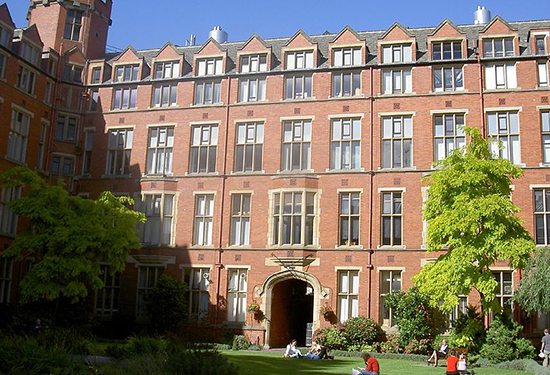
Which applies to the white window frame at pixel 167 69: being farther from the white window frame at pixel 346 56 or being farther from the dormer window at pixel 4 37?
the white window frame at pixel 346 56

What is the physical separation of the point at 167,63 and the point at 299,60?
798 centimetres

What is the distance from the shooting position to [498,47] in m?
34.2

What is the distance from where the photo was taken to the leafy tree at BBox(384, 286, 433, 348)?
30281 mm

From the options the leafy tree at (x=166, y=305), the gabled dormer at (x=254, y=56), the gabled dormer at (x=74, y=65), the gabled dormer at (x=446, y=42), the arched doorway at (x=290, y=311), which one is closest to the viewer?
the leafy tree at (x=166, y=305)

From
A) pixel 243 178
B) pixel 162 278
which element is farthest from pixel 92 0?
pixel 162 278

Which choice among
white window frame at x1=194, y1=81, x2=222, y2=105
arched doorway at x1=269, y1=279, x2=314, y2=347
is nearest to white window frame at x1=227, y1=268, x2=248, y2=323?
arched doorway at x1=269, y1=279, x2=314, y2=347

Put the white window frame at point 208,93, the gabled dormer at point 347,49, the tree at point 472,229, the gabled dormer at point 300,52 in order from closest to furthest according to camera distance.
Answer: the tree at point 472,229
the gabled dormer at point 347,49
the gabled dormer at point 300,52
the white window frame at point 208,93

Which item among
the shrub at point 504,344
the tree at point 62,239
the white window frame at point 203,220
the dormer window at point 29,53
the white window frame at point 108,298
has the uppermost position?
the dormer window at point 29,53

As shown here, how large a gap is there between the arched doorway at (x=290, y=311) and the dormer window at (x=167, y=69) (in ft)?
44.6

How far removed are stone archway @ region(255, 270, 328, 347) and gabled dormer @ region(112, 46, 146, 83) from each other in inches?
576

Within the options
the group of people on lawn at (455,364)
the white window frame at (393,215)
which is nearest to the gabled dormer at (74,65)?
the white window frame at (393,215)

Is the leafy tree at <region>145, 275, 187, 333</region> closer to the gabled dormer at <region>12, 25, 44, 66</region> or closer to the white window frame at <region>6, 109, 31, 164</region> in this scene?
the white window frame at <region>6, 109, 31, 164</region>

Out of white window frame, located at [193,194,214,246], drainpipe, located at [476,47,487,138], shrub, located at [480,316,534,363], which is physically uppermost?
drainpipe, located at [476,47,487,138]

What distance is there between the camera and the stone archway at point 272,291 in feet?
110
